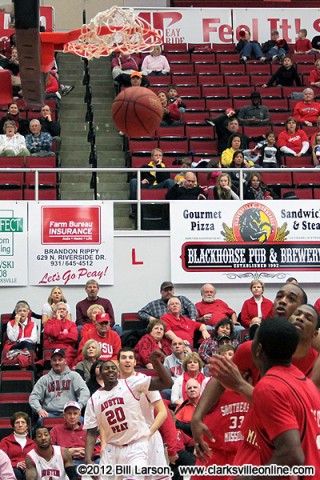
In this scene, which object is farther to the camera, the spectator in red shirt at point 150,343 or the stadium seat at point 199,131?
the stadium seat at point 199,131

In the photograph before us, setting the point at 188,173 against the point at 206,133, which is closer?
the point at 188,173

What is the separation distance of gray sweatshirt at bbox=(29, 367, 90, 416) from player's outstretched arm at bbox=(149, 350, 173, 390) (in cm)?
343

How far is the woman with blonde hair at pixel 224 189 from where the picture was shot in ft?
49.4

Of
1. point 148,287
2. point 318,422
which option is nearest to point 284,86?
point 148,287

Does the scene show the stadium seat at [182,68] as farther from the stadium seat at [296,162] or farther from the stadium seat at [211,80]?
the stadium seat at [296,162]

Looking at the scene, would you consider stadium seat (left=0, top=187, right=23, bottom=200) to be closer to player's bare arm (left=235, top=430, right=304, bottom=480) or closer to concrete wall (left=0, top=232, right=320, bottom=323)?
concrete wall (left=0, top=232, right=320, bottom=323)

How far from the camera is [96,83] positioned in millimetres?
20312

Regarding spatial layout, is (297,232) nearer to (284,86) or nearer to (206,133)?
(206,133)

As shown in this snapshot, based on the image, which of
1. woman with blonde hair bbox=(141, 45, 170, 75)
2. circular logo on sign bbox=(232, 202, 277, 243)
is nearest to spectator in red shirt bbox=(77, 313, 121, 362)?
circular logo on sign bbox=(232, 202, 277, 243)

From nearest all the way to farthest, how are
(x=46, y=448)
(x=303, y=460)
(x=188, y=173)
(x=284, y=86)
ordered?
(x=303, y=460), (x=46, y=448), (x=188, y=173), (x=284, y=86)

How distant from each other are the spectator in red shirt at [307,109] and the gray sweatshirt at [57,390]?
25.1 ft

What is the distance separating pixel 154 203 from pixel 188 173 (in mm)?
647

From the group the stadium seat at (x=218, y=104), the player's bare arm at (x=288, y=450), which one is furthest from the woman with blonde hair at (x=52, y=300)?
the player's bare arm at (x=288, y=450)

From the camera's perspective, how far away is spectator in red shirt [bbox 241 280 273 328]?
13836 mm
